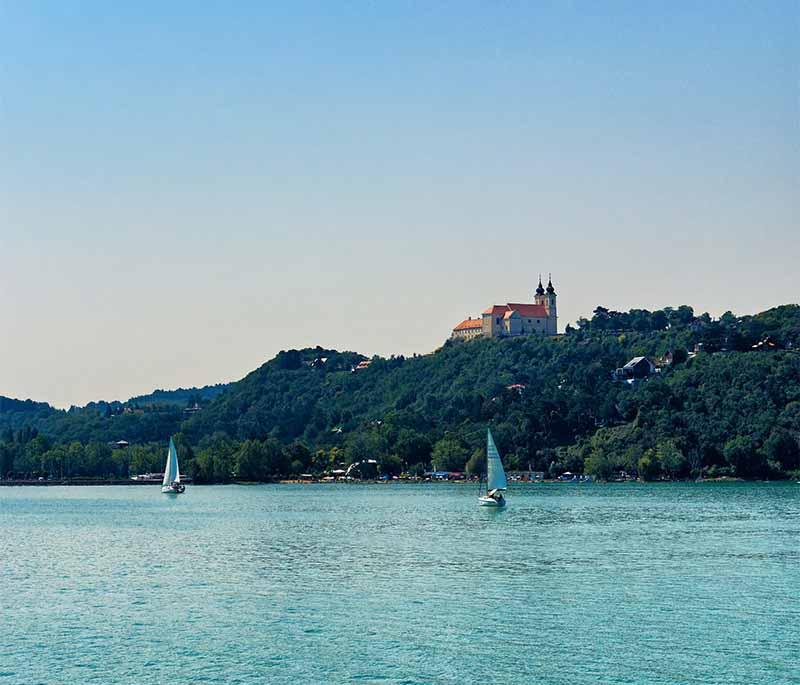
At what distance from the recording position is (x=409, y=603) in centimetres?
4241

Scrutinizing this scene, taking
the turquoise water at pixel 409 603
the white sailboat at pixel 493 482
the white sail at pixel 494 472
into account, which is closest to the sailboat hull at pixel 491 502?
the white sailboat at pixel 493 482

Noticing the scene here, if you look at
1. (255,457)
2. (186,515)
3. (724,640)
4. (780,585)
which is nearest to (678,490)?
(186,515)

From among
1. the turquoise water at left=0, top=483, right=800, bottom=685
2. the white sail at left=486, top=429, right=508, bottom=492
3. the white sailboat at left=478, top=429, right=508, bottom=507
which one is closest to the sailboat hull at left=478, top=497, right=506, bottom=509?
the white sailboat at left=478, top=429, right=508, bottom=507

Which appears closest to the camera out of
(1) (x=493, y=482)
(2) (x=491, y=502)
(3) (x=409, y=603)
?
(3) (x=409, y=603)

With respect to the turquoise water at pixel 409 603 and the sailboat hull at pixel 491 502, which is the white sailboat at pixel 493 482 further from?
the turquoise water at pixel 409 603

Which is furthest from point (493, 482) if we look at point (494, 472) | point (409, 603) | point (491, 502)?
point (409, 603)

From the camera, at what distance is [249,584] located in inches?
1902

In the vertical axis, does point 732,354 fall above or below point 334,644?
above

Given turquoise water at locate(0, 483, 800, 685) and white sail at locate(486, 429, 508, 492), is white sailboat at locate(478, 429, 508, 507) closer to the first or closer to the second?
white sail at locate(486, 429, 508, 492)

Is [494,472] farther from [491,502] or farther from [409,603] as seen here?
[409,603]

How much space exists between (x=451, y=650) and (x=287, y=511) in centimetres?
7148

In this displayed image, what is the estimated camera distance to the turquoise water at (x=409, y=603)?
108ft

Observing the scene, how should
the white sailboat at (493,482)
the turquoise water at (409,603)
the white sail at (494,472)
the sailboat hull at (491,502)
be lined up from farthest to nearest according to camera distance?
the white sail at (494,472) → the white sailboat at (493,482) → the sailboat hull at (491,502) → the turquoise water at (409,603)

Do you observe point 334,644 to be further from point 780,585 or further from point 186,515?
point 186,515
